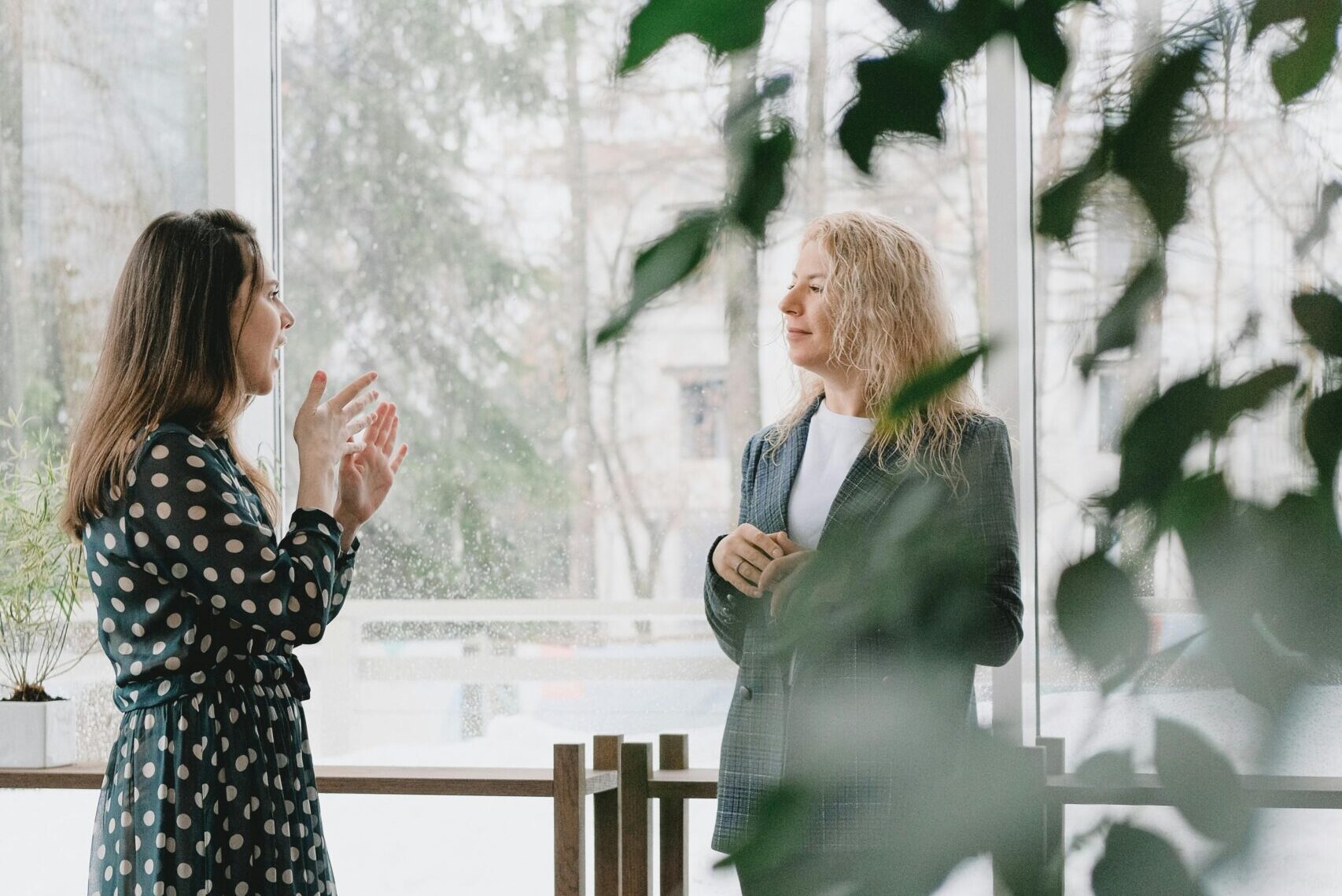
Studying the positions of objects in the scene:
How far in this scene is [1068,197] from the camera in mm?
245

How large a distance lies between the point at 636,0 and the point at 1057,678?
144mm

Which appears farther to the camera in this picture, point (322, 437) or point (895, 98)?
point (322, 437)

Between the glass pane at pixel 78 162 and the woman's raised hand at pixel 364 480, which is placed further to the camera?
the glass pane at pixel 78 162

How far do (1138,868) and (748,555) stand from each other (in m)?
1.42

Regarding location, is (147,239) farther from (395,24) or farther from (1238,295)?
(1238,295)

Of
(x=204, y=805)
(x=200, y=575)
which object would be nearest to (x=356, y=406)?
(x=200, y=575)

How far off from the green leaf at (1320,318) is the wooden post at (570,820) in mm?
2099

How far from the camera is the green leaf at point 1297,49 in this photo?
9.3 inches

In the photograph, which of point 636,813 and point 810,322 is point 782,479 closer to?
point 810,322

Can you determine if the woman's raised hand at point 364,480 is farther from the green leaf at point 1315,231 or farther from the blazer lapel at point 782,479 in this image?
the green leaf at point 1315,231

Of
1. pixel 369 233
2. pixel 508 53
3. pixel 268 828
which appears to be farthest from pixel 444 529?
pixel 268 828

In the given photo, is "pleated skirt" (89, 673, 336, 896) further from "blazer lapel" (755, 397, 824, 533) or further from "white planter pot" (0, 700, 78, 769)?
"white planter pot" (0, 700, 78, 769)

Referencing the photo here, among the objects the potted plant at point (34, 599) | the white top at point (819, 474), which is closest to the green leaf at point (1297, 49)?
the white top at point (819, 474)

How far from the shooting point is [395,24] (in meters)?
2.96
